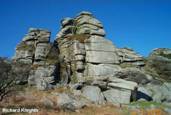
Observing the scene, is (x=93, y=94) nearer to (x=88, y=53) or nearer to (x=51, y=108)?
(x=51, y=108)

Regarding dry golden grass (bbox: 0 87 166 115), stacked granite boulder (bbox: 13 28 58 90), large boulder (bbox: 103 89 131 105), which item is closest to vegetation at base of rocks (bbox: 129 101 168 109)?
large boulder (bbox: 103 89 131 105)

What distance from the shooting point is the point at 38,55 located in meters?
59.6

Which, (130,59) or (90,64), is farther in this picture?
(130,59)

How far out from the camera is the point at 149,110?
43.0 metres

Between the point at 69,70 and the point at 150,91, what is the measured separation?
15882 millimetres

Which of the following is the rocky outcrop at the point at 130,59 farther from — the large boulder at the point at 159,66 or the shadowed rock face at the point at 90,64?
the large boulder at the point at 159,66

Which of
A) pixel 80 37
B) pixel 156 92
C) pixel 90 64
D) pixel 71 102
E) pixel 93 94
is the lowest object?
pixel 71 102

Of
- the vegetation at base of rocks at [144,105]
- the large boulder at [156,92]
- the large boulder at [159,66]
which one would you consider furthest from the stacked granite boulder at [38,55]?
the large boulder at [159,66]

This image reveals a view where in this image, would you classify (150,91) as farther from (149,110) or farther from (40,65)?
(40,65)

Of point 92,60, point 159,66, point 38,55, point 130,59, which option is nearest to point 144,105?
point 92,60

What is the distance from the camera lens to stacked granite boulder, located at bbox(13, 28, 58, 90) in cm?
5534

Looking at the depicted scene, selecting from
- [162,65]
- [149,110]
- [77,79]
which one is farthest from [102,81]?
[162,65]

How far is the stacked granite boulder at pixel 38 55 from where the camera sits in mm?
55344

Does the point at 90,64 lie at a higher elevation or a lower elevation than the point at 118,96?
higher
